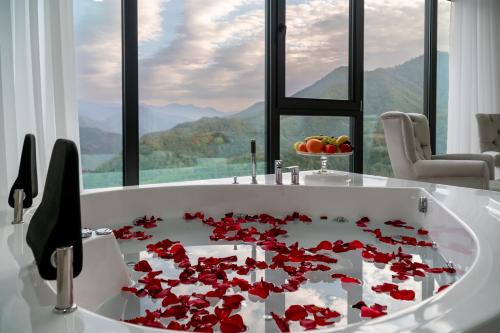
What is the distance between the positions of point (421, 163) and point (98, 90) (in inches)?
111

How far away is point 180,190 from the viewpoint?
233cm

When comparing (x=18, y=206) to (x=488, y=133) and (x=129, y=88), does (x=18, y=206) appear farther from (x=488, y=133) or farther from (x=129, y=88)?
(x=488, y=133)

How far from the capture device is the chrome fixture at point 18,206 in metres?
1.43

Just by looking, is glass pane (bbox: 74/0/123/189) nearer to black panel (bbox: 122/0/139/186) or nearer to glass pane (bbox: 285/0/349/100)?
black panel (bbox: 122/0/139/186)

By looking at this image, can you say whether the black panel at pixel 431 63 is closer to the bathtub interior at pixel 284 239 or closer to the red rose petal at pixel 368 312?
the bathtub interior at pixel 284 239

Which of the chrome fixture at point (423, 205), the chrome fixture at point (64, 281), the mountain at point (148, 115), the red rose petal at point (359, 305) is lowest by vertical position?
the red rose petal at point (359, 305)

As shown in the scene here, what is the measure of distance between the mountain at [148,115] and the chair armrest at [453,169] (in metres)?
2.07

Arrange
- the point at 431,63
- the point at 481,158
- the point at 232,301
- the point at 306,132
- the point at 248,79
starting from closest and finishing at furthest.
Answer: the point at 232,301, the point at 481,158, the point at 306,132, the point at 248,79, the point at 431,63

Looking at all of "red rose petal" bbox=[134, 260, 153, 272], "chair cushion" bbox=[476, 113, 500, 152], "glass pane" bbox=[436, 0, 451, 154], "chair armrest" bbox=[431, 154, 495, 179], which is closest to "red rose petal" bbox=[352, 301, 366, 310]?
"red rose petal" bbox=[134, 260, 153, 272]

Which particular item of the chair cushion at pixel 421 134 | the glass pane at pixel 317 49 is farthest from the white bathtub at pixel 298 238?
the glass pane at pixel 317 49

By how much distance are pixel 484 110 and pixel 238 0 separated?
8.92 ft

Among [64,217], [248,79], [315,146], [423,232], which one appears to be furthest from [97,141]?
[64,217]

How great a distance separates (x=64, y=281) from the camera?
2.53 feet

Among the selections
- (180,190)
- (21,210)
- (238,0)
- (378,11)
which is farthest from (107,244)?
(378,11)
